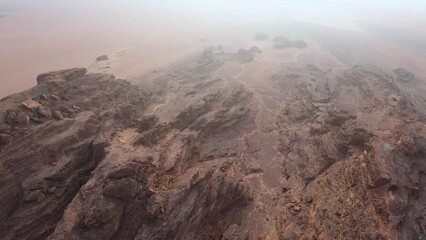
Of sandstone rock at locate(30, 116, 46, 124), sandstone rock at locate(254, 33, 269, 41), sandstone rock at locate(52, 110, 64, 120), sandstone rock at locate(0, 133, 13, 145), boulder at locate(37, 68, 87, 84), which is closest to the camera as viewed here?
sandstone rock at locate(0, 133, 13, 145)

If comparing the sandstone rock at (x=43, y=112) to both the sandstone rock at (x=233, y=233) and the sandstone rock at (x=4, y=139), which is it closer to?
the sandstone rock at (x=4, y=139)

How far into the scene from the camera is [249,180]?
24484 mm

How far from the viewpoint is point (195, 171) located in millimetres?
19719

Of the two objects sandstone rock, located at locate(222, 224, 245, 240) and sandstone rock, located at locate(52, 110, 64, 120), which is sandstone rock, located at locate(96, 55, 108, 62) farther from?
sandstone rock, located at locate(222, 224, 245, 240)

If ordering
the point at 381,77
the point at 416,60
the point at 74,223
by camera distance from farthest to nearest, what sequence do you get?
the point at 416,60, the point at 381,77, the point at 74,223

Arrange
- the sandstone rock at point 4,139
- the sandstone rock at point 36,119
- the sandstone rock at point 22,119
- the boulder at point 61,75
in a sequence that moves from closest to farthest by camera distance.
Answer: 1. the sandstone rock at point 4,139
2. the sandstone rock at point 22,119
3. the sandstone rock at point 36,119
4. the boulder at point 61,75

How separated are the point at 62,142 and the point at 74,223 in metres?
7.54

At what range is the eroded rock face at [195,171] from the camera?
1647cm

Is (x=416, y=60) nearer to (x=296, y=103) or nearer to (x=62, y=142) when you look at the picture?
(x=296, y=103)

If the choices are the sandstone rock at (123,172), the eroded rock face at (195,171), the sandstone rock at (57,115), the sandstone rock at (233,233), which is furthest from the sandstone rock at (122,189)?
the sandstone rock at (57,115)

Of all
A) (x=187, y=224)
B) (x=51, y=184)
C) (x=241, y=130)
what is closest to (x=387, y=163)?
(x=187, y=224)

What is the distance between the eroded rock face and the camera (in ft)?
54.0

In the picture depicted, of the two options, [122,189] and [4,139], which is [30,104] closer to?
[4,139]

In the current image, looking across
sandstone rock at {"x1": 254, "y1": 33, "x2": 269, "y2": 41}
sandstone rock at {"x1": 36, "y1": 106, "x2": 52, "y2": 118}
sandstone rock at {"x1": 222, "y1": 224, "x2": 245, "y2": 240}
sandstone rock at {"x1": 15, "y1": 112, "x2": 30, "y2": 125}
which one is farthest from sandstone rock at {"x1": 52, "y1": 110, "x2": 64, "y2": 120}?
sandstone rock at {"x1": 254, "y1": 33, "x2": 269, "y2": 41}
